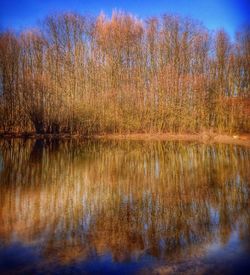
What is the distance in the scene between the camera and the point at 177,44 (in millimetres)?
23266

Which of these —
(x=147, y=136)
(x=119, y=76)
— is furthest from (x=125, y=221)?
(x=119, y=76)

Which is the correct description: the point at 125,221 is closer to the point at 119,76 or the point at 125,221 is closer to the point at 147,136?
the point at 147,136

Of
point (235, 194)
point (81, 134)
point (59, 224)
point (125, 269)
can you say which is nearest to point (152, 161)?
point (235, 194)

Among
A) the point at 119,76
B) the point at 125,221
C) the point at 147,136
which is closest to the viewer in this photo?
the point at 125,221

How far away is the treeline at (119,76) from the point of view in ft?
70.9

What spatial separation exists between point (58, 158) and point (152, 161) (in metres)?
3.45

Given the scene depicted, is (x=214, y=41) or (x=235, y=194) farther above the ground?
(x=214, y=41)

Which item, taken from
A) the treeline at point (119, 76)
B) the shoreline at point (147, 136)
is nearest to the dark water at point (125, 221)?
the shoreline at point (147, 136)

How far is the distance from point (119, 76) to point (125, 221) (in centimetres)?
2032

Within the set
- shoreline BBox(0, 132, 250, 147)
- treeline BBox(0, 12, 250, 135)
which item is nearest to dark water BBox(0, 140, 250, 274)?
shoreline BBox(0, 132, 250, 147)

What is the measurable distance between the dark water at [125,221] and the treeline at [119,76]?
13708 millimetres

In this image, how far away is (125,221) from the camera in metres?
4.37

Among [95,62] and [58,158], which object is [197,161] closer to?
[58,158]

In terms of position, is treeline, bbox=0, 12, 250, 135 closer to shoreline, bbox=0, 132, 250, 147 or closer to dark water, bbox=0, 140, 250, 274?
shoreline, bbox=0, 132, 250, 147
